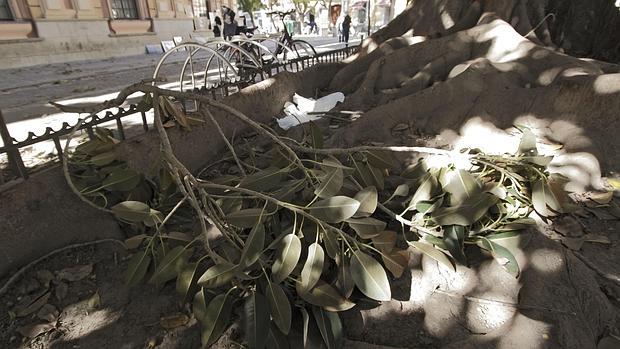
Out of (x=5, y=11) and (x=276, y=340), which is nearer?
(x=276, y=340)

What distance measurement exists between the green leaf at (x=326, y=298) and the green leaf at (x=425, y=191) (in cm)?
75

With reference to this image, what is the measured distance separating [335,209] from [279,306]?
49 centimetres

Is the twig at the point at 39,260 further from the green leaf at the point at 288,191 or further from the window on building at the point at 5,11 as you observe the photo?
the window on building at the point at 5,11

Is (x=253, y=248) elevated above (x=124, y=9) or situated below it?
below

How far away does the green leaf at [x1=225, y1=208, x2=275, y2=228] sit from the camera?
66.2 inches

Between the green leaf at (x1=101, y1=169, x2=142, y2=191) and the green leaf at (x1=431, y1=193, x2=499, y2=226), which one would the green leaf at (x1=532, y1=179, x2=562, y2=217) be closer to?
the green leaf at (x1=431, y1=193, x2=499, y2=226)

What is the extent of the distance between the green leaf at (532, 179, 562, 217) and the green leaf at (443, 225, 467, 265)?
0.48 metres

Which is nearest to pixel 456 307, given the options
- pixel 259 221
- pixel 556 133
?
pixel 259 221

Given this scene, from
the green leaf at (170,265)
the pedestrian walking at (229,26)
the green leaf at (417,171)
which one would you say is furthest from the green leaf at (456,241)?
the pedestrian walking at (229,26)

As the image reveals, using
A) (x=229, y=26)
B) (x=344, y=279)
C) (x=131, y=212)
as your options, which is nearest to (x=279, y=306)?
(x=344, y=279)

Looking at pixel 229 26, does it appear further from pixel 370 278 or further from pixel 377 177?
pixel 370 278

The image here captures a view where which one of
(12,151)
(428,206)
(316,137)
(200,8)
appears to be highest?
(200,8)

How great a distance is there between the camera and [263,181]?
198 cm

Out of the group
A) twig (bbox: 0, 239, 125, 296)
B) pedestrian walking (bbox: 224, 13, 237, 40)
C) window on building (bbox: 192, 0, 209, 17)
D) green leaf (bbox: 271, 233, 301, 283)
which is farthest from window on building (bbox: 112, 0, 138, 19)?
green leaf (bbox: 271, 233, 301, 283)
